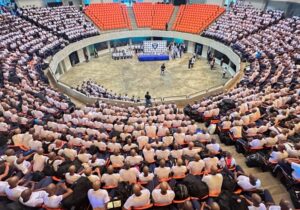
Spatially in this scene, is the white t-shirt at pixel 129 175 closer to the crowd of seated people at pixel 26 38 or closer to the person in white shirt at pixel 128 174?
the person in white shirt at pixel 128 174

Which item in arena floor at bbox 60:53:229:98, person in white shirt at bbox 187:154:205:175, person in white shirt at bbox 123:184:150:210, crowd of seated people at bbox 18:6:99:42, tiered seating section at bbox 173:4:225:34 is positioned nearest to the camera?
person in white shirt at bbox 123:184:150:210

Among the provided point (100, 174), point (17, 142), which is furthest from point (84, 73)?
point (100, 174)

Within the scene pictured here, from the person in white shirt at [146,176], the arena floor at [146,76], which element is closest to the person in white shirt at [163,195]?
the person in white shirt at [146,176]

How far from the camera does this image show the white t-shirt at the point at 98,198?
6508 millimetres

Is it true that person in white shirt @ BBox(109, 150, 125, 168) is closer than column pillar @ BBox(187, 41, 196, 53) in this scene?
Yes

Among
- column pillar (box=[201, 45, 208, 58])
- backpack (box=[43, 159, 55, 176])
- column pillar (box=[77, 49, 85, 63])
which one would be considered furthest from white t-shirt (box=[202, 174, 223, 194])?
column pillar (box=[201, 45, 208, 58])

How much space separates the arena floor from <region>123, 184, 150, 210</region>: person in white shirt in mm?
18406

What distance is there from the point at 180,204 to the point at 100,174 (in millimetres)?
2802

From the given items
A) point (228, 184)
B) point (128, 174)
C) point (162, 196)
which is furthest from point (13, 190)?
point (228, 184)

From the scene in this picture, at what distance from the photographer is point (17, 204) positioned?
648cm

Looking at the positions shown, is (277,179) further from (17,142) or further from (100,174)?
(17,142)

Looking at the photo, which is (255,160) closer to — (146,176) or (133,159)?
(146,176)

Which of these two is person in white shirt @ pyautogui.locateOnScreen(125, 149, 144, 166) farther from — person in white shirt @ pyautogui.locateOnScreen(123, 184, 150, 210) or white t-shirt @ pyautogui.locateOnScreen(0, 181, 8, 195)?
white t-shirt @ pyautogui.locateOnScreen(0, 181, 8, 195)

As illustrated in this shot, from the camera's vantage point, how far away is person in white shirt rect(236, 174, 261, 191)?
6934 mm
